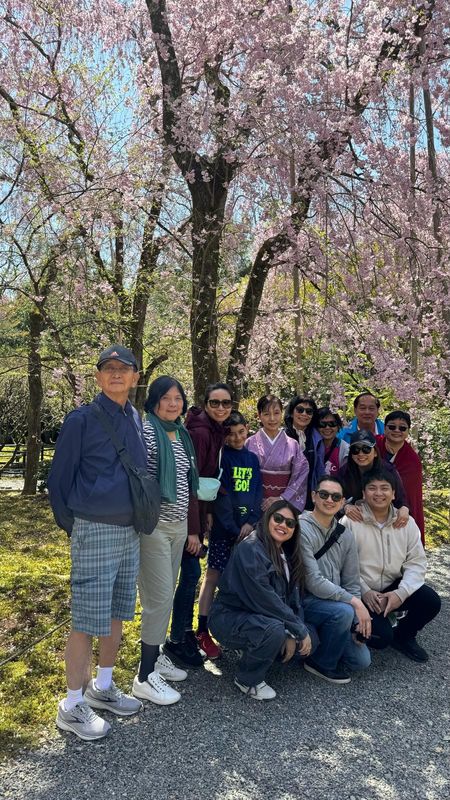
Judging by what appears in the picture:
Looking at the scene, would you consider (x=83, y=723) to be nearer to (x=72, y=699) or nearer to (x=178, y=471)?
(x=72, y=699)

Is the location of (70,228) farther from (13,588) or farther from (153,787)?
(153,787)

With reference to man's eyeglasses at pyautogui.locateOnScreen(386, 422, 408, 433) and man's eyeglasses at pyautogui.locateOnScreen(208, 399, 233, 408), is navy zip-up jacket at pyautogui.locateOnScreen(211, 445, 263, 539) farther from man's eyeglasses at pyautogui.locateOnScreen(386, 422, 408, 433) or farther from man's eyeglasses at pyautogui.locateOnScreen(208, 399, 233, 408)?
man's eyeglasses at pyautogui.locateOnScreen(386, 422, 408, 433)

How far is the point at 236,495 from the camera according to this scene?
3.55 m

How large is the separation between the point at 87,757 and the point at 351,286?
5658 mm

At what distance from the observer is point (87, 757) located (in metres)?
2.41

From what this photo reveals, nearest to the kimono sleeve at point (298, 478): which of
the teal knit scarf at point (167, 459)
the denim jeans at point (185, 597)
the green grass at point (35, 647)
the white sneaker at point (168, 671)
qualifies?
the denim jeans at point (185, 597)

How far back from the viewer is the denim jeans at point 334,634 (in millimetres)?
3172

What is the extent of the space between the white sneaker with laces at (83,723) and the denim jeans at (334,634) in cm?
124

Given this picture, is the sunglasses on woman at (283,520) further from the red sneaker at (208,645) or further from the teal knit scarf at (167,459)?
the red sneaker at (208,645)

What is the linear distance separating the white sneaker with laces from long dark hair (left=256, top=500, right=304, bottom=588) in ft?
3.66

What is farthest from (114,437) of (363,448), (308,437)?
(308,437)

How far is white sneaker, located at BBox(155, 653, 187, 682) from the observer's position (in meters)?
3.11

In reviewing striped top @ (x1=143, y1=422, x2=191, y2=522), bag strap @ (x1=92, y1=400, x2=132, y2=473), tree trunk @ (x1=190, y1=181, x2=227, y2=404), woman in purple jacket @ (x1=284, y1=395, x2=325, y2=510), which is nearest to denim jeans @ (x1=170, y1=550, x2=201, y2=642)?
striped top @ (x1=143, y1=422, x2=191, y2=522)

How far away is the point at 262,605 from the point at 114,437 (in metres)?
1.22
